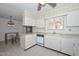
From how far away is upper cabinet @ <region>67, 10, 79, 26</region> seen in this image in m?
2.21

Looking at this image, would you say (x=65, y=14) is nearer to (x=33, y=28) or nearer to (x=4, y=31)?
(x=33, y=28)

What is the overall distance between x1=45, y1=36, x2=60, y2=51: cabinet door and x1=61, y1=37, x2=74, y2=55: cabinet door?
23 centimetres

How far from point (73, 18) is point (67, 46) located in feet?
3.46

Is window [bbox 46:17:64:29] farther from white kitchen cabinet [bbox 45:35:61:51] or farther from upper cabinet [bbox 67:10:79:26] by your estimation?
white kitchen cabinet [bbox 45:35:61:51]

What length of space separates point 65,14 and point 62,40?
1111mm

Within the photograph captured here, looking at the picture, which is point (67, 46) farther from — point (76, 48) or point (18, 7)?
point (18, 7)

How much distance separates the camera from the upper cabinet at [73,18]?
2212 mm

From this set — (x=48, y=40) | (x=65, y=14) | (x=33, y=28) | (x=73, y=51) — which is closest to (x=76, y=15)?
(x=65, y=14)

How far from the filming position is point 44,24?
3596mm

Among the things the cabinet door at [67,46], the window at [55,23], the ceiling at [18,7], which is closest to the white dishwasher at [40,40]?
the window at [55,23]

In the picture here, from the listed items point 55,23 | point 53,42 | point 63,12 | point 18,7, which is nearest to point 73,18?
point 63,12

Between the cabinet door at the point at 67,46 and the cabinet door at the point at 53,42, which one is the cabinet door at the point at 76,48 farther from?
the cabinet door at the point at 53,42

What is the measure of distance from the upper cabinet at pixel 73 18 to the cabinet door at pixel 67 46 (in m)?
0.61

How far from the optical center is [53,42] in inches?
110
